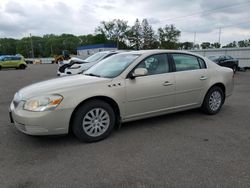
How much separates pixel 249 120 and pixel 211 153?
202 cm

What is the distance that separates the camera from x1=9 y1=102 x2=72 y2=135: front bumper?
10.0 ft

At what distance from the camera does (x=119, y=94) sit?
11.8ft

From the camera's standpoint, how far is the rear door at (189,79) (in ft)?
13.9

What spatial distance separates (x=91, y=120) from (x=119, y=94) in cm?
65

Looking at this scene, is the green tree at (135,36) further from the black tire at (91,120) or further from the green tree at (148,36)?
the black tire at (91,120)

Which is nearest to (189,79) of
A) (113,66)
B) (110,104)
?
(113,66)

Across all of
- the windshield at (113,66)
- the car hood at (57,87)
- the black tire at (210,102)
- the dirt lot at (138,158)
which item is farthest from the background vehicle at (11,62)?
the black tire at (210,102)

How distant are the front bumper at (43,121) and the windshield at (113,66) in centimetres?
111

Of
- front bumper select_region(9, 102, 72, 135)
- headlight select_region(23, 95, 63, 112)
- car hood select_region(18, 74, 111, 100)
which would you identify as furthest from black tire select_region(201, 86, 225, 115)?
headlight select_region(23, 95, 63, 112)

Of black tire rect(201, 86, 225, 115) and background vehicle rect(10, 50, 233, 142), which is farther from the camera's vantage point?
black tire rect(201, 86, 225, 115)

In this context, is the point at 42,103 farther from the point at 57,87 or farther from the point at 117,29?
the point at 117,29

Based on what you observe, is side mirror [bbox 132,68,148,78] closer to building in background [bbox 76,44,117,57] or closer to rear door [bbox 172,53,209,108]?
rear door [bbox 172,53,209,108]

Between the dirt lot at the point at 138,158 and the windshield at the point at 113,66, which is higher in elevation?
the windshield at the point at 113,66

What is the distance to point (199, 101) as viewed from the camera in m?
4.61
